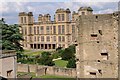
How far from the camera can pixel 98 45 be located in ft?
48.3

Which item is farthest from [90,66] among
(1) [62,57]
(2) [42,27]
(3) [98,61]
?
(2) [42,27]

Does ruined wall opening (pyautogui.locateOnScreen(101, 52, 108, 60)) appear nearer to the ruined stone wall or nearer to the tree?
the ruined stone wall

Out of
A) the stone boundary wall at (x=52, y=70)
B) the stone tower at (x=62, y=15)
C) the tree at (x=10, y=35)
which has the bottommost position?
the stone boundary wall at (x=52, y=70)

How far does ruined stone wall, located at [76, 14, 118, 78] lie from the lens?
1431 cm

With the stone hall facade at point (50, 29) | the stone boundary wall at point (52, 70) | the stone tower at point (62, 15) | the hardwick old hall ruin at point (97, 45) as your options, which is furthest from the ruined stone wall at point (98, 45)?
the stone tower at point (62, 15)

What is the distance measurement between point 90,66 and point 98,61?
1.81 ft

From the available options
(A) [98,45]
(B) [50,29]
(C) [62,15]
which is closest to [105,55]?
(A) [98,45]

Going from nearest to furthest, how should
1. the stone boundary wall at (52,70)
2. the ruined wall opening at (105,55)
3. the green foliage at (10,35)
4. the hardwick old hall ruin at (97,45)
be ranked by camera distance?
the hardwick old hall ruin at (97,45)
the ruined wall opening at (105,55)
the stone boundary wall at (52,70)
the green foliage at (10,35)

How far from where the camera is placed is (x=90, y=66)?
49.6 ft

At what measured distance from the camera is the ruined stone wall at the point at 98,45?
14.3 metres

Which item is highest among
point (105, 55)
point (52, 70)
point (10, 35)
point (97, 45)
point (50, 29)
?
point (50, 29)

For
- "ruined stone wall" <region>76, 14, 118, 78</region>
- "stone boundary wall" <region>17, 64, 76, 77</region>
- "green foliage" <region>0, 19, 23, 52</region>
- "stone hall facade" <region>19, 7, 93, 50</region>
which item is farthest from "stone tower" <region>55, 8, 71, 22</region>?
"ruined stone wall" <region>76, 14, 118, 78</region>

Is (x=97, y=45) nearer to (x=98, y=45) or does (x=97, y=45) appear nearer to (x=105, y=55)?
(x=98, y=45)

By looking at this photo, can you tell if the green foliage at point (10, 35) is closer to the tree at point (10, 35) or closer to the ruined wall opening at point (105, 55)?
the tree at point (10, 35)
